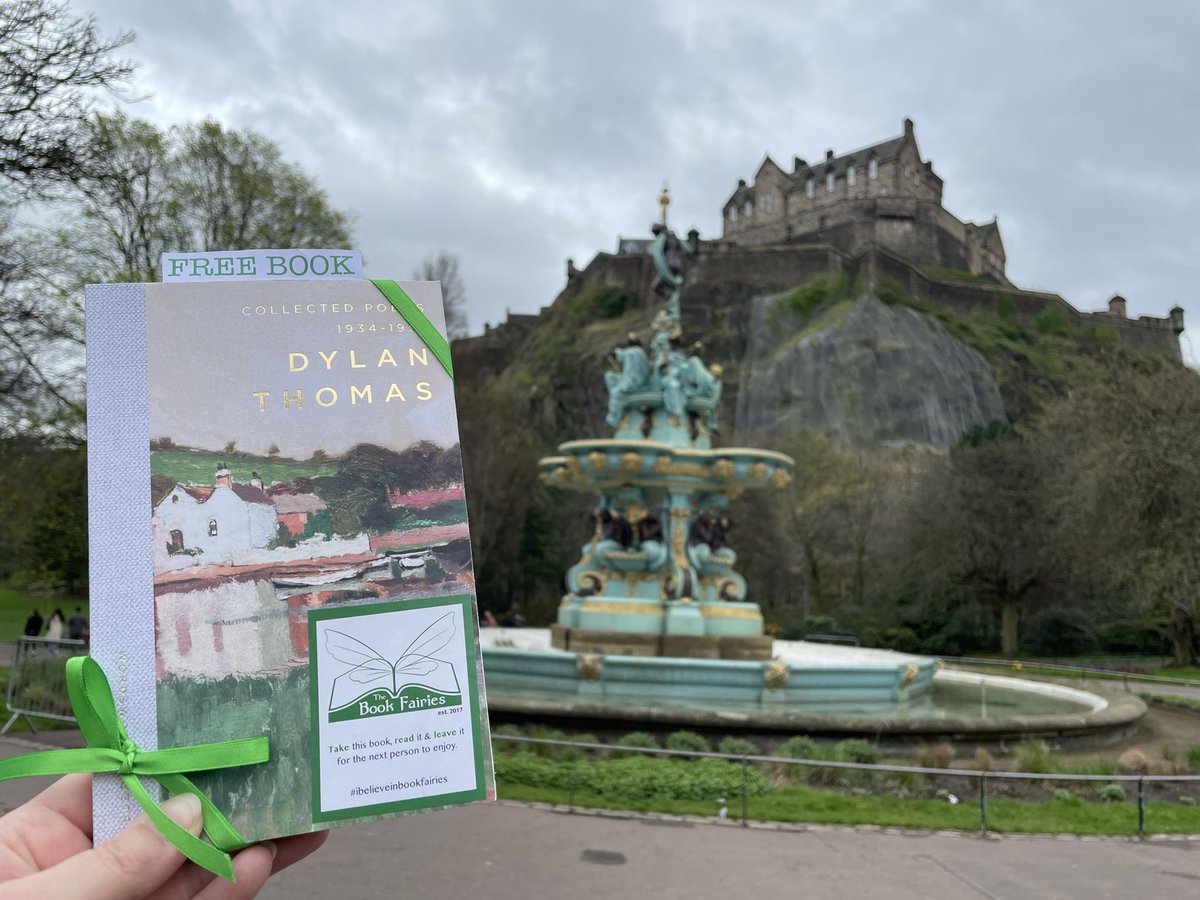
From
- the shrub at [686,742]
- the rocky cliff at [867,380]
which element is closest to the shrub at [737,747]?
the shrub at [686,742]

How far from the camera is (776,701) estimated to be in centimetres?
1341

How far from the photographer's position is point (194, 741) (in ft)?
4.85

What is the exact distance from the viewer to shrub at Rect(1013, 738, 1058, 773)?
33.6 ft

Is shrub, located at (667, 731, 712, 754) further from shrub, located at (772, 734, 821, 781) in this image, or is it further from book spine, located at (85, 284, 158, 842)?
book spine, located at (85, 284, 158, 842)

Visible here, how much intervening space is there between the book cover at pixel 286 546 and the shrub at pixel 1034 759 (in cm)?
1016

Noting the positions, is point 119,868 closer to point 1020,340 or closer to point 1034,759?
point 1034,759

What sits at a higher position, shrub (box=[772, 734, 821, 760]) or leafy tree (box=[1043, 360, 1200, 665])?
leafy tree (box=[1043, 360, 1200, 665])

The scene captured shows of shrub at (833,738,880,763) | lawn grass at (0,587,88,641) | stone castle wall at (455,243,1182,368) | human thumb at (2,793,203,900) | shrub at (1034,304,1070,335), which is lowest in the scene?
lawn grass at (0,587,88,641)

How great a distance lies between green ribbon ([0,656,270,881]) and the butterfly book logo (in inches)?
5.6

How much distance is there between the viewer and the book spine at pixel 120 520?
58.1 inches

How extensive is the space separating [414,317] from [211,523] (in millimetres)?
482

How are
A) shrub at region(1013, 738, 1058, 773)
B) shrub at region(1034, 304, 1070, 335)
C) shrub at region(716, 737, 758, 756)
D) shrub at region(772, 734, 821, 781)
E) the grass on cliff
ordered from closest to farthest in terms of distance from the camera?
shrub at region(772, 734, 821, 781)
shrub at region(1013, 738, 1058, 773)
shrub at region(716, 737, 758, 756)
the grass on cliff
shrub at region(1034, 304, 1070, 335)

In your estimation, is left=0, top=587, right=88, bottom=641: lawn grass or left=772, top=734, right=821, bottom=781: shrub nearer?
left=772, top=734, right=821, bottom=781: shrub

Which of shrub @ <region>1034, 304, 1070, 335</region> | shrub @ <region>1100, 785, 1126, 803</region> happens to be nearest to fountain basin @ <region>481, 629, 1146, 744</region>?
shrub @ <region>1100, 785, 1126, 803</region>
